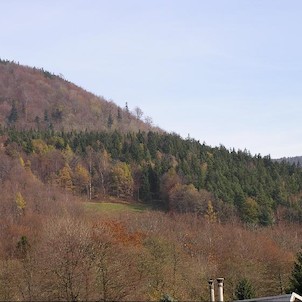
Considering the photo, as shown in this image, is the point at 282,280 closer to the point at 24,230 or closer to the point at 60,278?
the point at 60,278

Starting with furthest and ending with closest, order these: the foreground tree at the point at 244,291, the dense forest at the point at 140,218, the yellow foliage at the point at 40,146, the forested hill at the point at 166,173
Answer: the yellow foliage at the point at 40,146
the forested hill at the point at 166,173
the foreground tree at the point at 244,291
the dense forest at the point at 140,218

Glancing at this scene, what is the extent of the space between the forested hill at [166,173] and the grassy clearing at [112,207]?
5.18 metres

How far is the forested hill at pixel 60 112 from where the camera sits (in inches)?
6658

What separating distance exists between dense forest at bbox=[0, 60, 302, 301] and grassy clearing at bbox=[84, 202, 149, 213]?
785 mm

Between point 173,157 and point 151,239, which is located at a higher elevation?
point 173,157

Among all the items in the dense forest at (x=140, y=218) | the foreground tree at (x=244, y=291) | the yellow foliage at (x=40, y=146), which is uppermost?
the yellow foliage at (x=40, y=146)

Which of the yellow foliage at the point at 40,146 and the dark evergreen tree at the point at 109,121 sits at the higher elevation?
the dark evergreen tree at the point at 109,121

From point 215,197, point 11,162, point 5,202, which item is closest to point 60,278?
point 5,202

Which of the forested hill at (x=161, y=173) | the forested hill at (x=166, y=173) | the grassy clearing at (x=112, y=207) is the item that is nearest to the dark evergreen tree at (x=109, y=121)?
the forested hill at (x=161, y=173)

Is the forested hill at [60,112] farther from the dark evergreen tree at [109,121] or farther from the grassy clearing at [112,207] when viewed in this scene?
the grassy clearing at [112,207]

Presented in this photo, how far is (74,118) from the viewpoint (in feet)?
576

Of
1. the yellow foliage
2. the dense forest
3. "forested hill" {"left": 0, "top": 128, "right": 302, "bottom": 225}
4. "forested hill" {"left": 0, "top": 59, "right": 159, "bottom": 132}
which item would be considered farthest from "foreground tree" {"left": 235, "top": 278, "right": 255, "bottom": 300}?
"forested hill" {"left": 0, "top": 59, "right": 159, "bottom": 132}

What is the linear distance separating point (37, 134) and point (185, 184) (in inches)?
1551

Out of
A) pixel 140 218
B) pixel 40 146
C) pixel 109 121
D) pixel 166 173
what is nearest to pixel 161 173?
pixel 166 173
